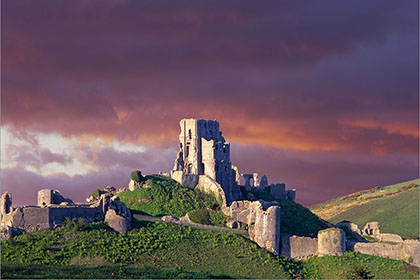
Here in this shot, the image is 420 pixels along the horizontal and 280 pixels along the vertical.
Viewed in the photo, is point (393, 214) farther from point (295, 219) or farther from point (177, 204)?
point (177, 204)

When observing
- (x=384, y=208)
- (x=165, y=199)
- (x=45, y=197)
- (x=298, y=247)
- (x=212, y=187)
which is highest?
(x=212, y=187)

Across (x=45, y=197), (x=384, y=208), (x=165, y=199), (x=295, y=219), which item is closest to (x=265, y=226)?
(x=295, y=219)

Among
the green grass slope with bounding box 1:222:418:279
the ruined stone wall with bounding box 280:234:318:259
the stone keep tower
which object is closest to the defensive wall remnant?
the green grass slope with bounding box 1:222:418:279

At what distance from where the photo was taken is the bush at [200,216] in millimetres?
98062

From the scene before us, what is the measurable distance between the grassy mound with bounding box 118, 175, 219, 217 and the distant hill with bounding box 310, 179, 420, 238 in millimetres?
48589

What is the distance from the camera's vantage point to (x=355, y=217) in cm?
16262

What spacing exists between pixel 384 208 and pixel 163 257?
92.5 m

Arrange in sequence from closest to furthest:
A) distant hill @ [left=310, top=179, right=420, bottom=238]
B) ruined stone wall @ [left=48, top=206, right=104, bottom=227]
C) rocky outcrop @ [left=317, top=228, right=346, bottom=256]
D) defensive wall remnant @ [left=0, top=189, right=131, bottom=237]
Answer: defensive wall remnant @ [left=0, top=189, right=131, bottom=237] < ruined stone wall @ [left=48, top=206, right=104, bottom=227] < rocky outcrop @ [left=317, top=228, right=346, bottom=256] < distant hill @ [left=310, top=179, right=420, bottom=238]

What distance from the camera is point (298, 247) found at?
305ft

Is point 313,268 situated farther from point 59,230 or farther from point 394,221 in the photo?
point 394,221

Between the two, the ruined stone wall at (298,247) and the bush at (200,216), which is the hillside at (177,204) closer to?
the bush at (200,216)

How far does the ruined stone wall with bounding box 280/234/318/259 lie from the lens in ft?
303

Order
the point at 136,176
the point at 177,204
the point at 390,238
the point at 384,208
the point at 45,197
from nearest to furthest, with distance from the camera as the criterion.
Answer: the point at 45,197
the point at 177,204
the point at 390,238
the point at 136,176
the point at 384,208

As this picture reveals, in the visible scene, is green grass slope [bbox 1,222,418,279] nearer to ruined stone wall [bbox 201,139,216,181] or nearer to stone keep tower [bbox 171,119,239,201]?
ruined stone wall [bbox 201,139,216,181]
